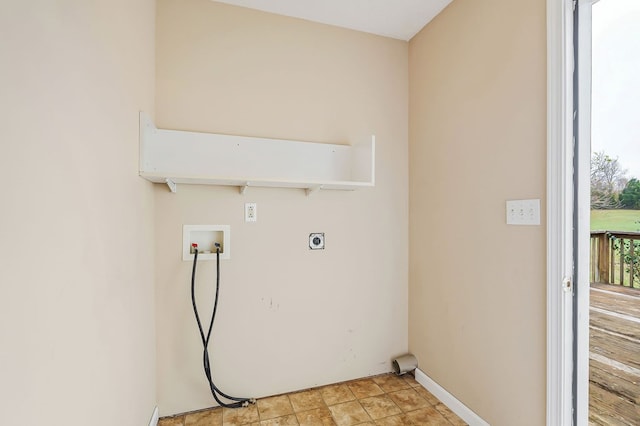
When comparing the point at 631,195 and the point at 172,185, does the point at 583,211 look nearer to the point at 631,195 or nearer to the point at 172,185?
the point at 631,195

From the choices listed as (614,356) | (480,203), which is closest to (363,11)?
(480,203)

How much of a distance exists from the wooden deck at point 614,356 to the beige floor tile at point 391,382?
3.37 ft

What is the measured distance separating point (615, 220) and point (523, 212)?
34cm

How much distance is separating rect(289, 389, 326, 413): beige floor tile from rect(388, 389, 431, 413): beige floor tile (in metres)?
0.49

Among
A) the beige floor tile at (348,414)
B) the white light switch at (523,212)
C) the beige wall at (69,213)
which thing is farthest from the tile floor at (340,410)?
the white light switch at (523,212)

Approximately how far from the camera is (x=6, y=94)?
594 millimetres

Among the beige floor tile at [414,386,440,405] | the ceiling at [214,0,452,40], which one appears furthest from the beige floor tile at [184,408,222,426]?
the ceiling at [214,0,452,40]

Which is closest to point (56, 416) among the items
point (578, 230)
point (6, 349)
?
point (6, 349)

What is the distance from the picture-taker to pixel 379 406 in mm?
1921

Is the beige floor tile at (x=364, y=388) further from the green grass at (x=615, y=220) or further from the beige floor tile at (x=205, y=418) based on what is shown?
the green grass at (x=615, y=220)

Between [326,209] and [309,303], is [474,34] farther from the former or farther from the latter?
[309,303]

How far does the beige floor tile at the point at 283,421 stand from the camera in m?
1.75

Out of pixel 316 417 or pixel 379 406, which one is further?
pixel 379 406

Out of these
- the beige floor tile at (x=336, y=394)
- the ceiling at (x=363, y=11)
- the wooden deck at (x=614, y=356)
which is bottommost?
the beige floor tile at (x=336, y=394)
